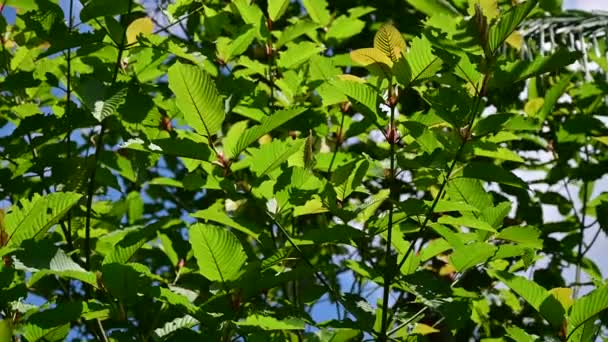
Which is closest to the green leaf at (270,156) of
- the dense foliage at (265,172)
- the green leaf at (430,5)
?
the dense foliage at (265,172)

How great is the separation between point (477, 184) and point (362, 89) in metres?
0.37

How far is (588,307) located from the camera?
1380 mm

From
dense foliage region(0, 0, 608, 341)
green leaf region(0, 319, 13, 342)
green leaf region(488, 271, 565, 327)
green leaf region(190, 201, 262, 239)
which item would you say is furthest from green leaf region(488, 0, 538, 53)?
green leaf region(0, 319, 13, 342)

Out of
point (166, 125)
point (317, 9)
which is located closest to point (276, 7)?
point (317, 9)

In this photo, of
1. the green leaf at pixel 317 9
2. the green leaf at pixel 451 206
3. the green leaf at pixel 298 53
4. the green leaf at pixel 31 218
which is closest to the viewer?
the green leaf at pixel 31 218

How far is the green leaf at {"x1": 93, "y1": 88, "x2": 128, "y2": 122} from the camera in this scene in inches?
52.8

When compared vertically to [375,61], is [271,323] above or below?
below

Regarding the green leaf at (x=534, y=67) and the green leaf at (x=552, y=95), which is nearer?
the green leaf at (x=534, y=67)

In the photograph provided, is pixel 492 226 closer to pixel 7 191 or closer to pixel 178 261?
pixel 178 261

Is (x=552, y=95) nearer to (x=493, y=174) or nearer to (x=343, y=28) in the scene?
(x=343, y=28)

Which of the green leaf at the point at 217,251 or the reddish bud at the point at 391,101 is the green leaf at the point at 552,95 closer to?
the reddish bud at the point at 391,101

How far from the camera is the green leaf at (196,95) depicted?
50.3 inches

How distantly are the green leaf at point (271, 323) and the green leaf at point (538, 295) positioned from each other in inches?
15.8

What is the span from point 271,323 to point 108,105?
1.58 feet
